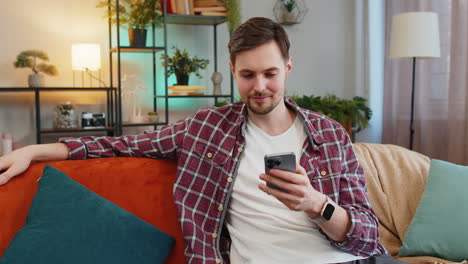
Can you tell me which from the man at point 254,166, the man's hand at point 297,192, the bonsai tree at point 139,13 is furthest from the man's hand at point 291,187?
the bonsai tree at point 139,13

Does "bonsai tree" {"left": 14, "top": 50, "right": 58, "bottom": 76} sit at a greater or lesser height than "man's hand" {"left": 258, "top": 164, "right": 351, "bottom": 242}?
greater

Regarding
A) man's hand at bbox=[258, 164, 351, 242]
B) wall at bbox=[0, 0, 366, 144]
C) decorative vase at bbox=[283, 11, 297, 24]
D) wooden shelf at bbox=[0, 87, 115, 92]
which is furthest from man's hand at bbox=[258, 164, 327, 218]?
decorative vase at bbox=[283, 11, 297, 24]

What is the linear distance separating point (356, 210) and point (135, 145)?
75 centimetres

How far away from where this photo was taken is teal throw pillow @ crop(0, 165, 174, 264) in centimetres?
134

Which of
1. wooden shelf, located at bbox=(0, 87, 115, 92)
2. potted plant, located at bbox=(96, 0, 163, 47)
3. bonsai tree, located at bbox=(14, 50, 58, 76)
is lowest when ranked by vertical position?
wooden shelf, located at bbox=(0, 87, 115, 92)

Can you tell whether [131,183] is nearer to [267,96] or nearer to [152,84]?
[267,96]

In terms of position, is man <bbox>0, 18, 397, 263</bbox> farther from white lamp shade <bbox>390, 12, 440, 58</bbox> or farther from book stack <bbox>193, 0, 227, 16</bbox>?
book stack <bbox>193, 0, 227, 16</bbox>

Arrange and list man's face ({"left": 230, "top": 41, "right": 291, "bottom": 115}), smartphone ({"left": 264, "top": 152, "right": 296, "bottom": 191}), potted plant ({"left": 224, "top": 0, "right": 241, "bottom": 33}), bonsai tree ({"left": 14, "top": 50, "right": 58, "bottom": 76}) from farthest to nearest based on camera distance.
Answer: potted plant ({"left": 224, "top": 0, "right": 241, "bottom": 33}) → bonsai tree ({"left": 14, "top": 50, "right": 58, "bottom": 76}) → man's face ({"left": 230, "top": 41, "right": 291, "bottom": 115}) → smartphone ({"left": 264, "top": 152, "right": 296, "bottom": 191})

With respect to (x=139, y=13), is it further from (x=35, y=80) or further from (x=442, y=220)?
(x=442, y=220)

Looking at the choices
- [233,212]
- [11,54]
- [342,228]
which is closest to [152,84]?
[11,54]

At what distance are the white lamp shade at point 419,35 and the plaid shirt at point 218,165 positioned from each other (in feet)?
6.23

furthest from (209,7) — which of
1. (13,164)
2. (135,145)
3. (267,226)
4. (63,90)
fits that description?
(267,226)

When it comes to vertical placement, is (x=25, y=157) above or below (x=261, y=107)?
below

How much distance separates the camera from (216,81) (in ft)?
12.8
